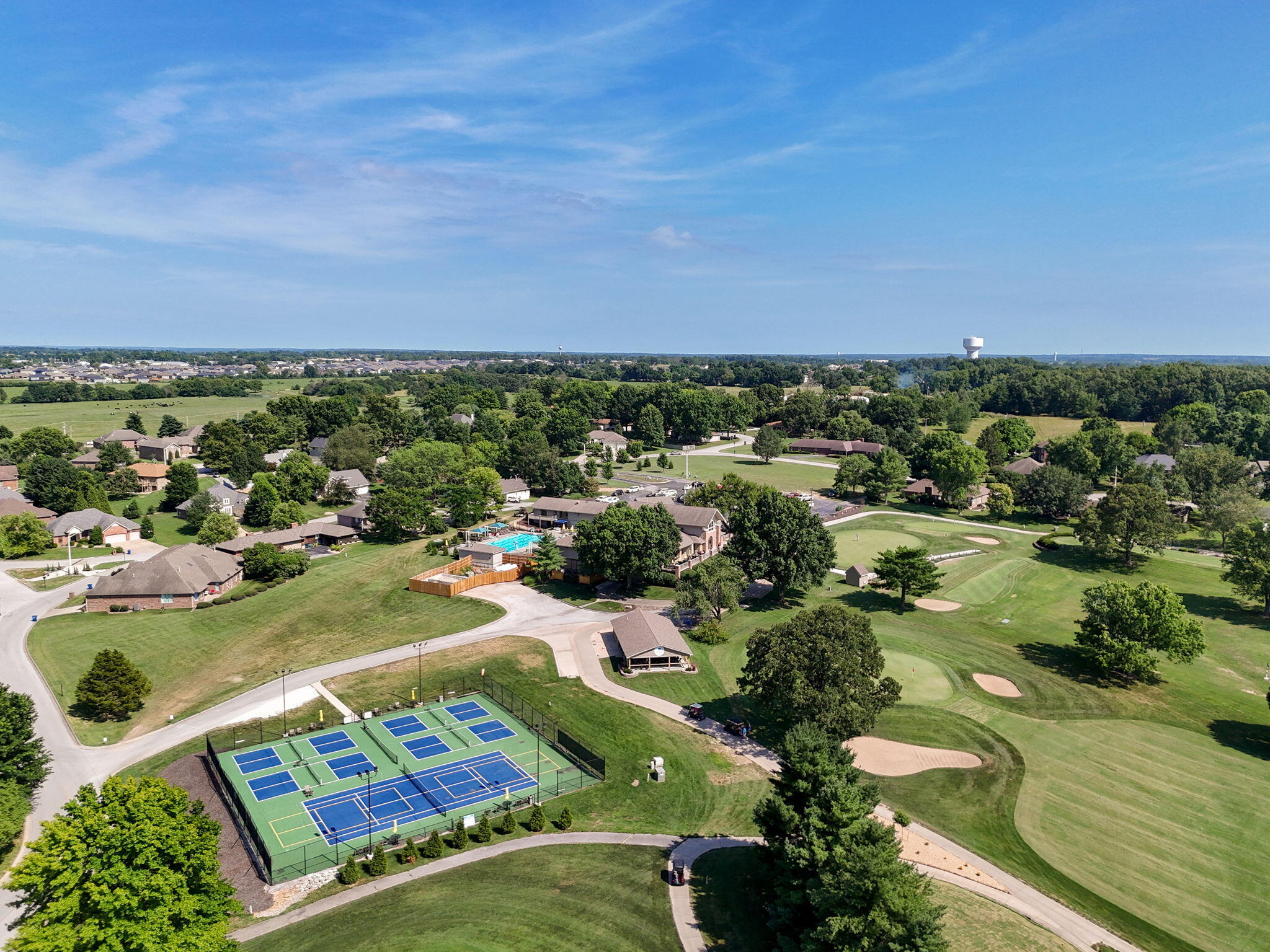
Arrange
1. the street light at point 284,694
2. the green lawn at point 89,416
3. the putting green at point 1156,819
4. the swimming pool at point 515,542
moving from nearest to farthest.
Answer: the putting green at point 1156,819, the street light at point 284,694, the swimming pool at point 515,542, the green lawn at point 89,416

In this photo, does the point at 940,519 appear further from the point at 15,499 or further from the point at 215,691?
the point at 15,499

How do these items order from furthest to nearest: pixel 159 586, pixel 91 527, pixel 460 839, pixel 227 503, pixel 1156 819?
pixel 227 503 → pixel 91 527 → pixel 159 586 → pixel 1156 819 → pixel 460 839

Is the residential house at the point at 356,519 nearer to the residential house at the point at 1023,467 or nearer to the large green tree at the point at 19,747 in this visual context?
the large green tree at the point at 19,747

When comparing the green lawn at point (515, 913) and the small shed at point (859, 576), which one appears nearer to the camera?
the green lawn at point (515, 913)

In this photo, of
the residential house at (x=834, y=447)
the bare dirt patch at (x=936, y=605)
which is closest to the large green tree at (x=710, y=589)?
the bare dirt patch at (x=936, y=605)

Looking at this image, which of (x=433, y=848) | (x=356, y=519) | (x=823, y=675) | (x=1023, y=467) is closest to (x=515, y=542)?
(x=356, y=519)

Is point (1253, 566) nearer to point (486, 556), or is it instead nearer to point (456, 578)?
point (486, 556)

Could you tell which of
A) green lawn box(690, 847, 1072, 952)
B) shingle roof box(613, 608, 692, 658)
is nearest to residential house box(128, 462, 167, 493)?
shingle roof box(613, 608, 692, 658)
